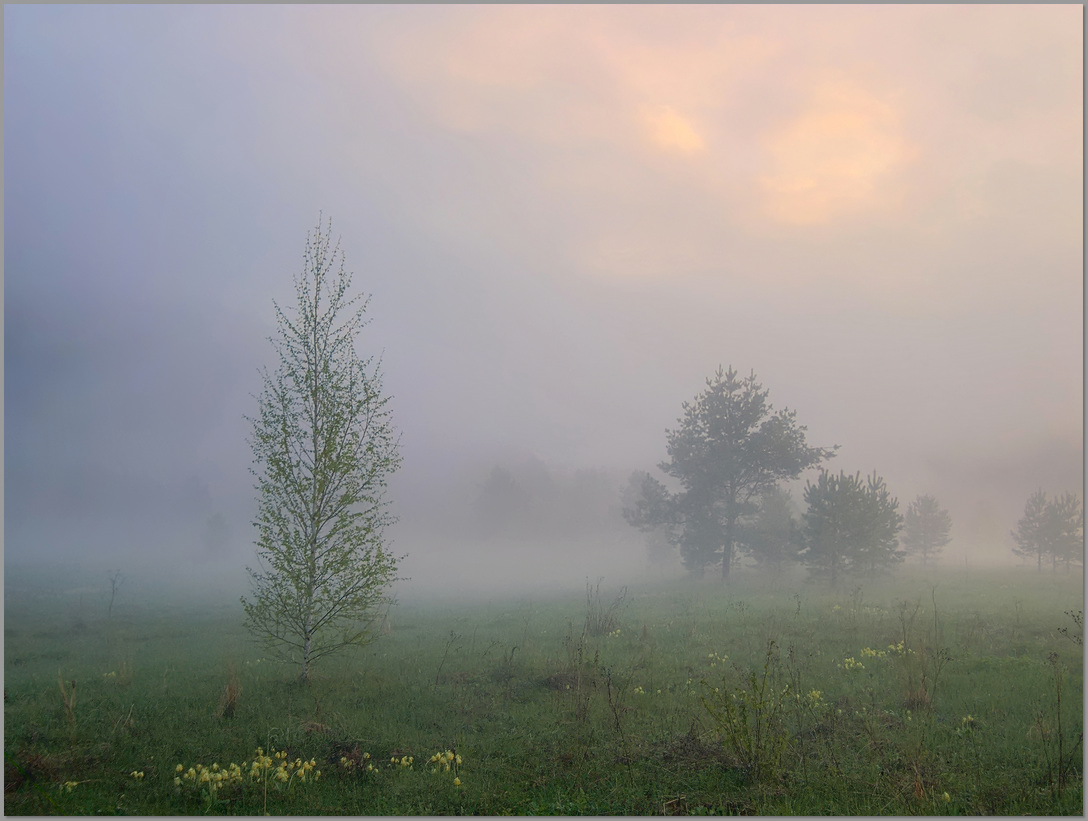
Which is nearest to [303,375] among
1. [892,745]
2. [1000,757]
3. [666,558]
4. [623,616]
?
→ [892,745]

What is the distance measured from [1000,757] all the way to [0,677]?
42.6 ft

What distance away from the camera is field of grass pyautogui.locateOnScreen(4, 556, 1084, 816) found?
20.2 feet

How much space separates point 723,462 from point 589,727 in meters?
27.7

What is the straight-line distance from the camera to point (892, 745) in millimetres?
7055

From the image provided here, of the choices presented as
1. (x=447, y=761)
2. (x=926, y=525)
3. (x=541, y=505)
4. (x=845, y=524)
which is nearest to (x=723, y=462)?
(x=845, y=524)

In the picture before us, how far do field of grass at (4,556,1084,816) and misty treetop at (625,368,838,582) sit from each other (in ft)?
54.1

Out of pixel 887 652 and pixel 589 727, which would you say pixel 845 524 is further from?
pixel 589 727

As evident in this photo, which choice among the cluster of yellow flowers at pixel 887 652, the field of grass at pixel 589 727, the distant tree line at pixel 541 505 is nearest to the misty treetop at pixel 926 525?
the distant tree line at pixel 541 505

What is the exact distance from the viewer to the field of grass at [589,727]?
20.2 ft

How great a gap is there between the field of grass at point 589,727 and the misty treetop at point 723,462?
16.5 metres

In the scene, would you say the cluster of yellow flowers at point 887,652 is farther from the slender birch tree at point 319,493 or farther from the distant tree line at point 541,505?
the distant tree line at point 541,505

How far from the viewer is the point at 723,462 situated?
33.5 m

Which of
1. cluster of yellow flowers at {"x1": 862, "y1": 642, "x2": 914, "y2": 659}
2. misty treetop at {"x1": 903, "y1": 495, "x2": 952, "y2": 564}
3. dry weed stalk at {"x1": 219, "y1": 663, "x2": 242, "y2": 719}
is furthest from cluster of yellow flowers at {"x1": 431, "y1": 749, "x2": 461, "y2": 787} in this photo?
misty treetop at {"x1": 903, "y1": 495, "x2": 952, "y2": 564}

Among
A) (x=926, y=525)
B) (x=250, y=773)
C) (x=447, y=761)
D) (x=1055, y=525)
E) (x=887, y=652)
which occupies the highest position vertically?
(x=250, y=773)
